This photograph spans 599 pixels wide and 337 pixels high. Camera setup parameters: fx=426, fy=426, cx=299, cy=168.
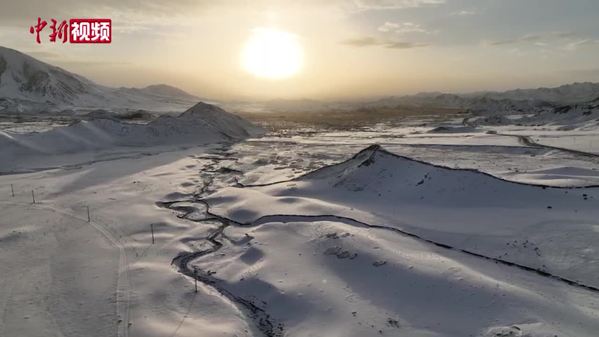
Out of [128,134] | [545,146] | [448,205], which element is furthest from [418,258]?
[128,134]

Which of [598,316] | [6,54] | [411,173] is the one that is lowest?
[598,316]

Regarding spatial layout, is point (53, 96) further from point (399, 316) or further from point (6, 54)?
point (399, 316)

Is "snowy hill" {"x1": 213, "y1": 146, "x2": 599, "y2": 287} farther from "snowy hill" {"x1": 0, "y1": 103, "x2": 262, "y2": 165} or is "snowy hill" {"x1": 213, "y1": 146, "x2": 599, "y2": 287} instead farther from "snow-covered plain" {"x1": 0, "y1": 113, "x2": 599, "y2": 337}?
"snowy hill" {"x1": 0, "y1": 103, "x2": 262, "y2": 165}

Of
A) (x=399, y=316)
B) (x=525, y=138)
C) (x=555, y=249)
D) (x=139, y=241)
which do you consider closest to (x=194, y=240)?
(x=139, y=241)

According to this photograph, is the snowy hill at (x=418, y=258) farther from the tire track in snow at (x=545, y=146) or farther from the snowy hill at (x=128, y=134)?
the snowy hill at (x=128, y=134)

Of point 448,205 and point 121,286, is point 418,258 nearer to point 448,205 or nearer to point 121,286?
point 448,205

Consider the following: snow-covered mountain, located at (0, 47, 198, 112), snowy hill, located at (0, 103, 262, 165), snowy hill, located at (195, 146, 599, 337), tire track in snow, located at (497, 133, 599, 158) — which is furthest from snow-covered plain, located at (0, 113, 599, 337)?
snow-covered mountain, located at (0, 47, 198, 112)

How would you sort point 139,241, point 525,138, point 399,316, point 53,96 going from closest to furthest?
point 399,316, point 139,241, point 525,138, point 53,96

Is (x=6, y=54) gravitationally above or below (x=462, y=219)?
above
